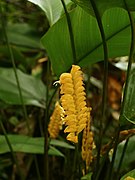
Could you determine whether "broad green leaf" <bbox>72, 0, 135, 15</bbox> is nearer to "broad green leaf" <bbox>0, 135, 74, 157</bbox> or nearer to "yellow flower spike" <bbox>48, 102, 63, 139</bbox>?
"yellow flower spike" <bbox>48, 102, 63, 139</bbox>

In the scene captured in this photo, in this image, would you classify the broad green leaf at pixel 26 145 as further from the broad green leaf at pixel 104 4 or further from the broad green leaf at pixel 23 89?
the broad green leaf at pixel 104 4

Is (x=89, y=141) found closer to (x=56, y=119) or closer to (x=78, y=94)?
(x=56, y=119)

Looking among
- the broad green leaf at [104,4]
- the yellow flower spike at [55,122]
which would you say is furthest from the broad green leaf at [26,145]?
the broad green leaf at [104,4]

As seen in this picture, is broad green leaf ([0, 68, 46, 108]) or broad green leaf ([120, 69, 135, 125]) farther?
broad green leaf ([0, 68, 46, 108])

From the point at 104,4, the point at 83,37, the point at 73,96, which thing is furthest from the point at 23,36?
the point at 73,96

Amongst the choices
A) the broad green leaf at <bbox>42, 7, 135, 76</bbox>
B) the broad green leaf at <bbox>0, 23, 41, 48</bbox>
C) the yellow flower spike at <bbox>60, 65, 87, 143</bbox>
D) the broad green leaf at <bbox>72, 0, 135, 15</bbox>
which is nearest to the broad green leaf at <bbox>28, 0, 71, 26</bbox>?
the broad green leaf at <bbox>42, 7, 135, 76</bbox>

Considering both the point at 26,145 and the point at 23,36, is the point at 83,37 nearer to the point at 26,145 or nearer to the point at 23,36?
the point at 26,145
